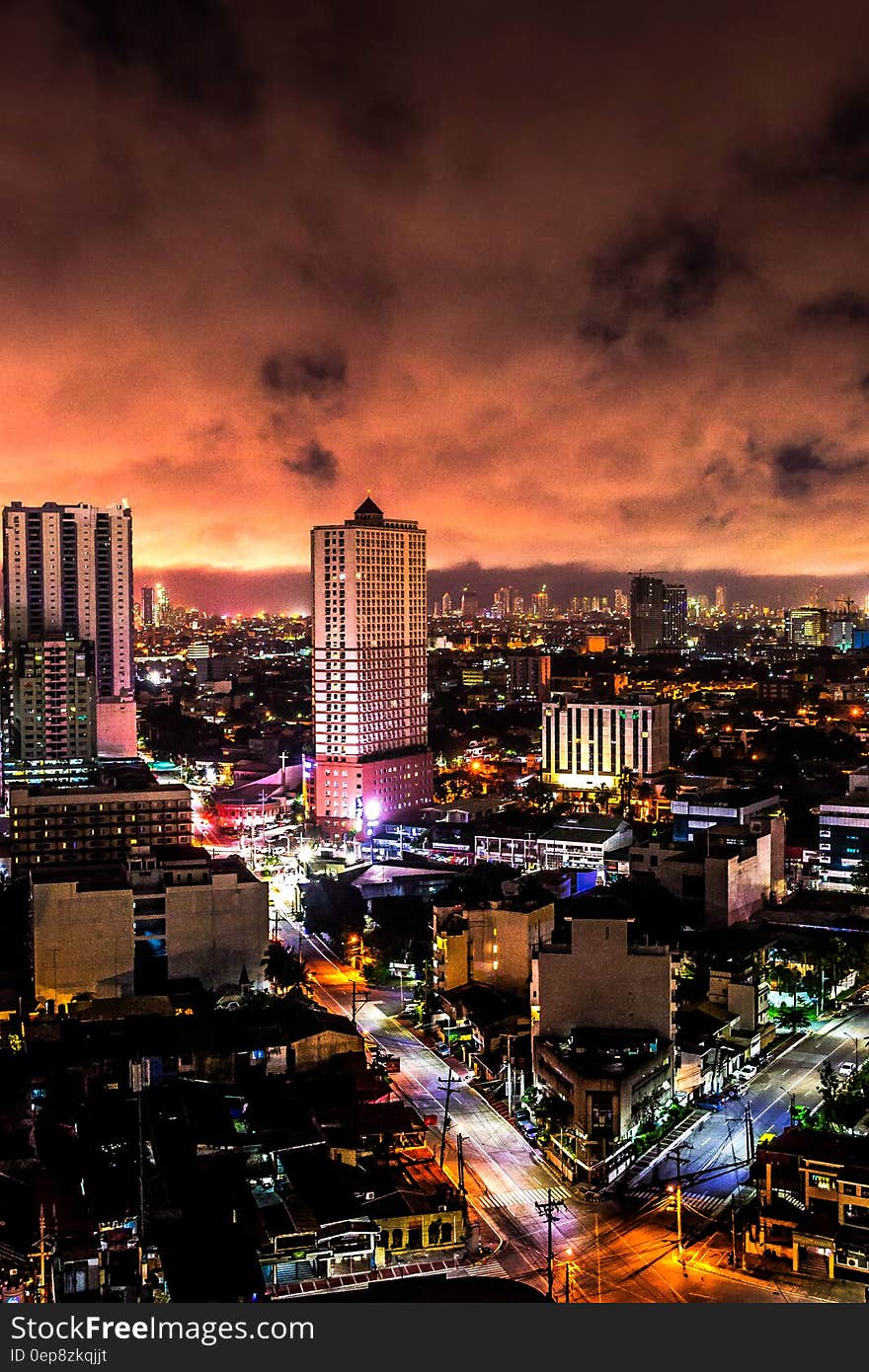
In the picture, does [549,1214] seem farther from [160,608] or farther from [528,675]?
[160,608]

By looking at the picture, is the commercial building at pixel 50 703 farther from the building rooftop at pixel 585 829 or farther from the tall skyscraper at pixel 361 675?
the building rooftop at pixel 585 829

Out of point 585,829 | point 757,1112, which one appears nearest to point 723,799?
point 585,829

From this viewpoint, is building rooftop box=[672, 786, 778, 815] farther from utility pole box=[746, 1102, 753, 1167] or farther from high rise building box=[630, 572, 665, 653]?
high rise building box=[630, 572, 665, 653]

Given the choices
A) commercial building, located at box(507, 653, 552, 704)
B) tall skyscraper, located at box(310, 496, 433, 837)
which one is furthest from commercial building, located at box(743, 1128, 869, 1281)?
commercial building, located at box(507, 653, 552, 704)

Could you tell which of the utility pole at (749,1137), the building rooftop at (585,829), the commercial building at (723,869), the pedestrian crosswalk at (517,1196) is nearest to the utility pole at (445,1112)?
the pedestrian crosswalk at (517,1196)

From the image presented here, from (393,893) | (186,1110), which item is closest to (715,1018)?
(186,1110)
